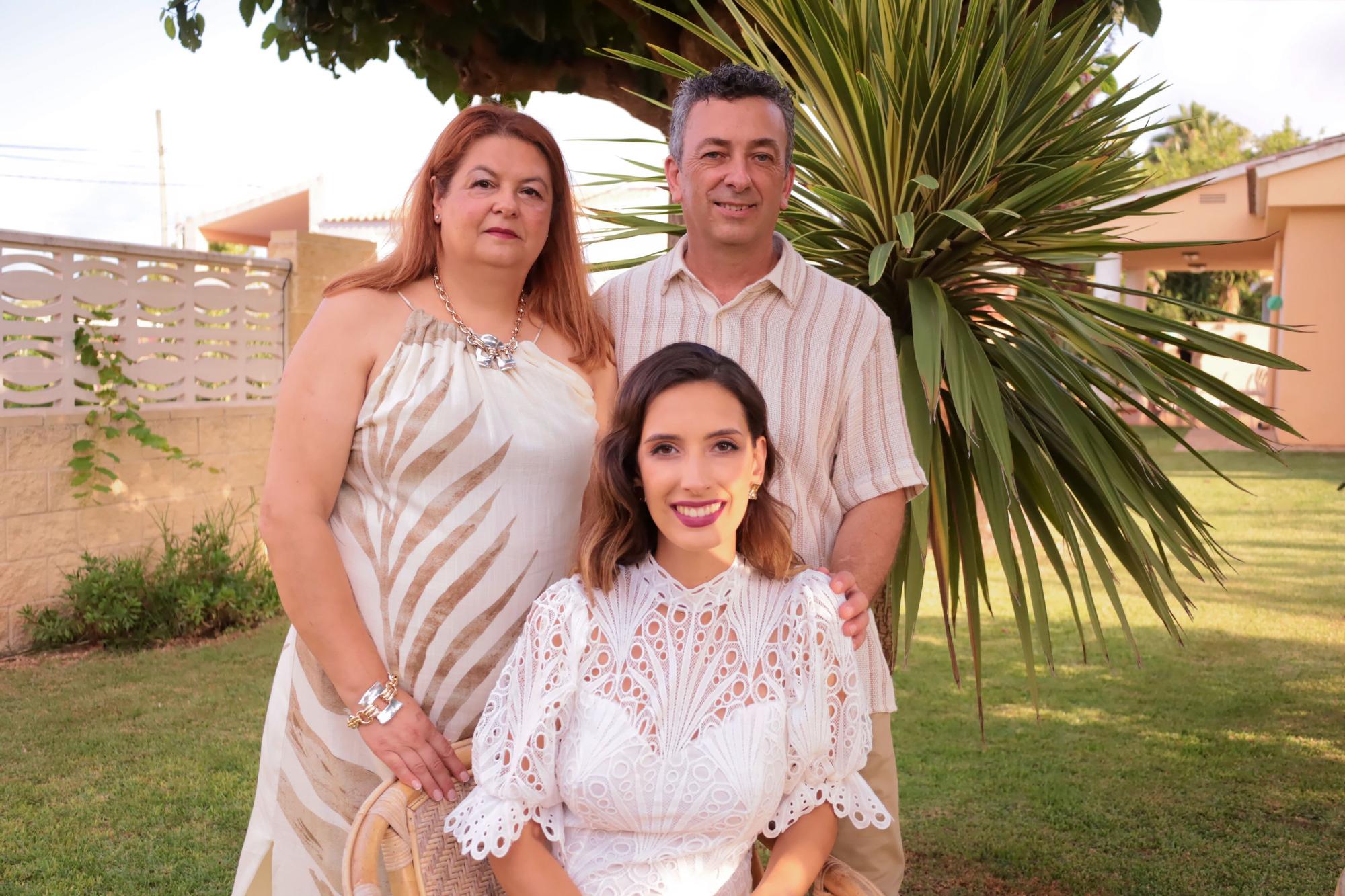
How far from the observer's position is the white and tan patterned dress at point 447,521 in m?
2.19

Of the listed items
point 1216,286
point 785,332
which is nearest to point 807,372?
point 785,332

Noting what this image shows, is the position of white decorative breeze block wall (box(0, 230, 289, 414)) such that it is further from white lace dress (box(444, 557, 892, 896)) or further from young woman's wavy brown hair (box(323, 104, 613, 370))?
white lace dress (box(444, 557, 892, 896))

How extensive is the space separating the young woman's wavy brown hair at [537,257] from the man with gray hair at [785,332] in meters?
0.14

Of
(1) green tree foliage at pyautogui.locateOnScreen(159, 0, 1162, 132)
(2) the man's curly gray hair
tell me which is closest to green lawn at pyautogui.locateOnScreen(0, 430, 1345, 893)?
(2) the man's curly gray hair

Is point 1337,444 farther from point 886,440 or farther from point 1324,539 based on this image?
point 886,440

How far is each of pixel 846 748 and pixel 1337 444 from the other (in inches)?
641

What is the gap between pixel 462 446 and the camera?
2186mm

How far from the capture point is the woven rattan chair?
6.27 ft

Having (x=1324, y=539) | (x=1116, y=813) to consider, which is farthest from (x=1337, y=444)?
(x=1116, y=813)

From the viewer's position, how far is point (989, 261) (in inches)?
150

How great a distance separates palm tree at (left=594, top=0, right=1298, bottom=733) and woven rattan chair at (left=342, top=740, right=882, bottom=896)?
3.85 feet

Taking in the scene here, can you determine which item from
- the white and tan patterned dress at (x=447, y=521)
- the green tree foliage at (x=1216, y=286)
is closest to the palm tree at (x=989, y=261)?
the white and tan patterned dress at (x=447, y=521)

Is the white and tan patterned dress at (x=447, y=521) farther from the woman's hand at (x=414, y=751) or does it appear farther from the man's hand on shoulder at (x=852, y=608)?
the man's hand on shoulder at (x=852, y=608)

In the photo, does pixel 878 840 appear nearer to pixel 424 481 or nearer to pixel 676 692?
pixel 676 692
